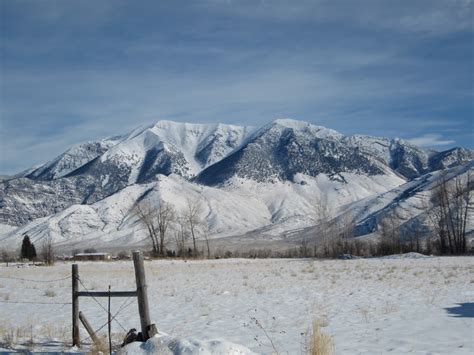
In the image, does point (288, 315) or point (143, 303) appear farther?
point (288, 315)

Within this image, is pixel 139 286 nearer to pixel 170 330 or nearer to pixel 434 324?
pixel 170 330

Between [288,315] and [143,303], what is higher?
[143,303]

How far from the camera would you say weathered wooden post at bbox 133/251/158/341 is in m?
9.45

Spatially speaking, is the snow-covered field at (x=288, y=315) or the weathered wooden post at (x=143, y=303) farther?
the snow-covered field at (x=288, y=315)

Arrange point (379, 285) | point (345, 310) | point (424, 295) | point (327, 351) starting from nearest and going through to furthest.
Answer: point (327, 351) → point (345, 310) → point (424, 295) → point (379, 285)

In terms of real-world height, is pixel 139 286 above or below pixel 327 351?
above

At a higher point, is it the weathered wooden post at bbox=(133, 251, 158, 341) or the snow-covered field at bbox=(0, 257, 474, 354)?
the weathered wooden post at bbox=(133, 251, 158, 341)

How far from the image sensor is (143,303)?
972 cm

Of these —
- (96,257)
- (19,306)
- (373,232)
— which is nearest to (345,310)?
(19,306)

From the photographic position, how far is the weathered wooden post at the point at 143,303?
945cm

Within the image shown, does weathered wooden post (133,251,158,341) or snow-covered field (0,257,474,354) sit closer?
weathered wooden post (133,251,158,341)

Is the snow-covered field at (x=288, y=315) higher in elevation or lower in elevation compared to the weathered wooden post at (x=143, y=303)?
lower

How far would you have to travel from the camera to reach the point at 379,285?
22203mm

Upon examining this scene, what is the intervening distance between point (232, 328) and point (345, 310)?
13.1 feet
